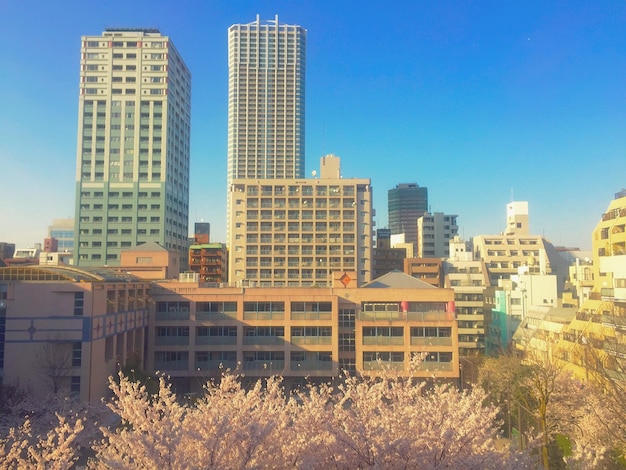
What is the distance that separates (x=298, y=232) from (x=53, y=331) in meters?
45.0

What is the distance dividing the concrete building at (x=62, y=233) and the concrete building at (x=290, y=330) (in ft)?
267

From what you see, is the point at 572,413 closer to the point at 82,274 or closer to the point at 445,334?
the point at 445,334

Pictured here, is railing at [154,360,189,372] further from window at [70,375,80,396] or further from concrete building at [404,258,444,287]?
concrete building at [404,258,444,287]

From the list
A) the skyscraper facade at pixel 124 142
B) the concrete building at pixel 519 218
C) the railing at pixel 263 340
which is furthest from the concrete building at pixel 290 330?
the concrete building at pixel 519 218

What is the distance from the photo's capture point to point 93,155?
8488 centimetres

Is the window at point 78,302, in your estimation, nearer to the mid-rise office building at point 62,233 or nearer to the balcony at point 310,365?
the balcony at point 310,365

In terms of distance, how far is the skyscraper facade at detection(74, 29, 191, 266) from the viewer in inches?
3255

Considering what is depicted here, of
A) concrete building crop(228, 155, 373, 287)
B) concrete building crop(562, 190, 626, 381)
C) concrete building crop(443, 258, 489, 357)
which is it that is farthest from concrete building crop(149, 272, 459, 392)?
concrete building crop(228, 155, 373, 287)

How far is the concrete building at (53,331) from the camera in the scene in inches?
1139

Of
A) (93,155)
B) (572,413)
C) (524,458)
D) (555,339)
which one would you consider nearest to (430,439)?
(524,458)

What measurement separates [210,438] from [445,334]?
102ft

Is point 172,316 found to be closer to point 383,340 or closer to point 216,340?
point 216,340

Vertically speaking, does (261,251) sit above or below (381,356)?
above

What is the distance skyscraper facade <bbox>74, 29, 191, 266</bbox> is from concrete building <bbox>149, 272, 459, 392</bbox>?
4706cm
